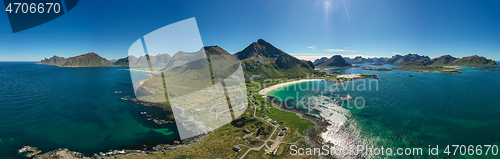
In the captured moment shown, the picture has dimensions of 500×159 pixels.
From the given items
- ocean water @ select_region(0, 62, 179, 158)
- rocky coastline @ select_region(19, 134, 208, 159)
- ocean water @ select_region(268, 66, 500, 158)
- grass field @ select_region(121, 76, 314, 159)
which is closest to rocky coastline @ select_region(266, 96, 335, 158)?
grass field @ select_region(121, 76, 314, 159)

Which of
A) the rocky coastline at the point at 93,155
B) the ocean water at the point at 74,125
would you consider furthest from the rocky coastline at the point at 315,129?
the ocean water at the point at 74,125

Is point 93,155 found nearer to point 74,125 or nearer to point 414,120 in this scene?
point 74,125

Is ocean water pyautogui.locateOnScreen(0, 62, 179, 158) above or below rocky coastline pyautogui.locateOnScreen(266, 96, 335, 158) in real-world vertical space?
above

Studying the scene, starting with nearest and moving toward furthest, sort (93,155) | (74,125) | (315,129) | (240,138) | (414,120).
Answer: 1. (93,155)
2. (240,138)
3. (74,125)
4. (315,129)
5. (414,120)

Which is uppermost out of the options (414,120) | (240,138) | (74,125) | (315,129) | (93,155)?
(74,125)

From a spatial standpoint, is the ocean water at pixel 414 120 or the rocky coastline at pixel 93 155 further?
the ocean water at pixel 414 120

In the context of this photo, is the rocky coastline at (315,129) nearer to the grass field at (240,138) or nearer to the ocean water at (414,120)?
the grass field at (240,138)

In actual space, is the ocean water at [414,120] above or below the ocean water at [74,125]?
below

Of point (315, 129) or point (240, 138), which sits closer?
point (240, 138)

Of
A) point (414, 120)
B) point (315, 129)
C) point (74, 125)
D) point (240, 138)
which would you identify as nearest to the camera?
point (240, 138)

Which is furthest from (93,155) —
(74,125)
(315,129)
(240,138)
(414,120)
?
(414,120)

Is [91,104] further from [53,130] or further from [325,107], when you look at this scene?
[325,107]

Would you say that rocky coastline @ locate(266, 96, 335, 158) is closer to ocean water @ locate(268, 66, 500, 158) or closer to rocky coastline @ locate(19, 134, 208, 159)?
ocean water @ locate(268, 66, 500, 158)
